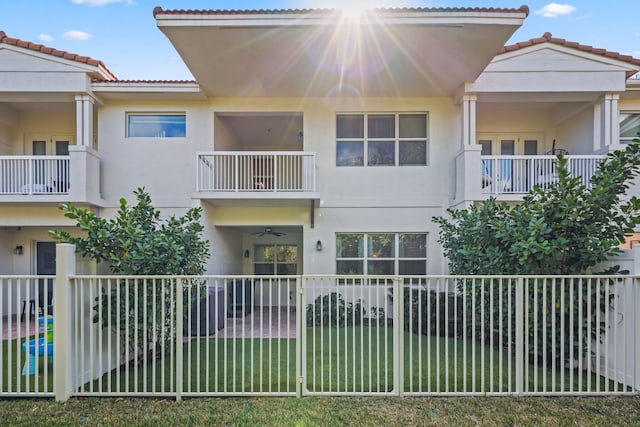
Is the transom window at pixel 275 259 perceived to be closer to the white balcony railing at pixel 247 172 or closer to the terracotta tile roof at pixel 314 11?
the white balcony railing at pixel 247 172

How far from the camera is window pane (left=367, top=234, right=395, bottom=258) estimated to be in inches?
428

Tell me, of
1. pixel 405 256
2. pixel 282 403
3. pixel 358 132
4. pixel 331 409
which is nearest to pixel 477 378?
pixel 331 409

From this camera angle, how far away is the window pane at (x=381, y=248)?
10867 millimetres

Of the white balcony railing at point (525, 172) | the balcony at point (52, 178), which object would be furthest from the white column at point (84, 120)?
the white balcony railing at point (525, 172)

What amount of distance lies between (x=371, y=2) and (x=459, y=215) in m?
4.87

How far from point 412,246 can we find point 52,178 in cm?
1013

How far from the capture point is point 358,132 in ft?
36.1

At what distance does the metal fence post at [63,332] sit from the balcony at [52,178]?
530 centimetres

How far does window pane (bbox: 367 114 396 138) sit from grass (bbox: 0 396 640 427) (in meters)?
7.65

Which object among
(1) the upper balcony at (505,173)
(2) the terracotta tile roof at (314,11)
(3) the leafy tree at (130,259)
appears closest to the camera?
(3) the leafy tree at (130,259)

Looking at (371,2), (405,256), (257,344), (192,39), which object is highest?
(371,2)

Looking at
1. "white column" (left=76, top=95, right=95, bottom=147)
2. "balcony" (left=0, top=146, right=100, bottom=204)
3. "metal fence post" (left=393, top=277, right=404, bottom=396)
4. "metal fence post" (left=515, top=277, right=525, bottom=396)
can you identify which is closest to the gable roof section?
"metal fence post" (left=515, top=277, right=525, bottom=396)

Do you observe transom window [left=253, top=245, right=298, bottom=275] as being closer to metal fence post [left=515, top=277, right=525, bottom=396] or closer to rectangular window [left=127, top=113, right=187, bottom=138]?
rectangular window [left=127, top=113, right=187, bottom=138]

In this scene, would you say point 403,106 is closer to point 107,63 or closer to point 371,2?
point 371,2
